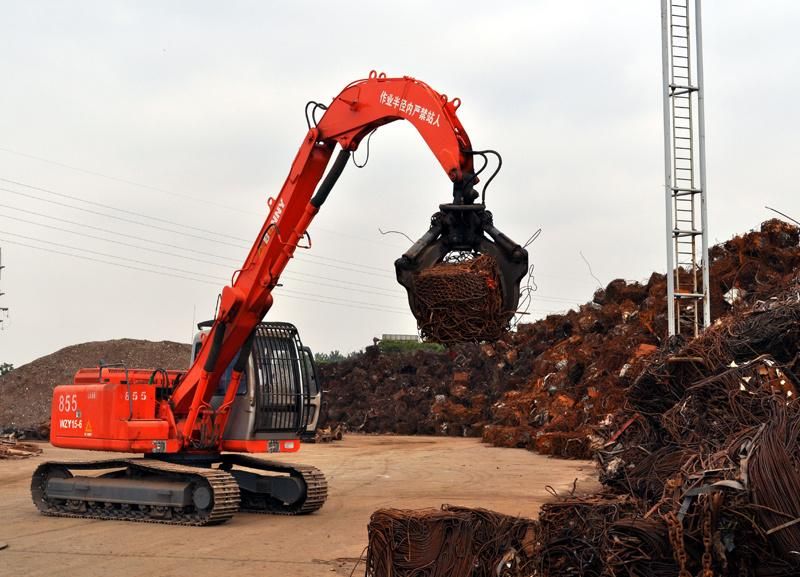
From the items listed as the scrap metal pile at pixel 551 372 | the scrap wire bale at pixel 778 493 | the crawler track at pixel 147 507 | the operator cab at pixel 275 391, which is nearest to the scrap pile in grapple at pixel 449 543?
the scrap wire bale at pixel 778 493

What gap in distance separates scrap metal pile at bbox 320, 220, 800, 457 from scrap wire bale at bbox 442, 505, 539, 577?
5.32 metres

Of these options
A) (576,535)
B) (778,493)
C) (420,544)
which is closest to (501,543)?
(420,544)

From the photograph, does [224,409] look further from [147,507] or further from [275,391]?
[147,507]

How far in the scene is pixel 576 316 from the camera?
103ft

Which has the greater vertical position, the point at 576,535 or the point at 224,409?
the point at 224,409

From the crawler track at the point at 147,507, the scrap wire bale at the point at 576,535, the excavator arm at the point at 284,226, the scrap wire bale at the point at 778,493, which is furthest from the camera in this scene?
the crawler track at the point at 147,507

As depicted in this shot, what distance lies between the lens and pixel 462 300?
9.04 meters

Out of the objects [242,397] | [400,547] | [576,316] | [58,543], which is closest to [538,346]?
[576,316]

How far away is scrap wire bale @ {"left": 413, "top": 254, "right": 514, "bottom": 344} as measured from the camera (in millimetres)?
9031

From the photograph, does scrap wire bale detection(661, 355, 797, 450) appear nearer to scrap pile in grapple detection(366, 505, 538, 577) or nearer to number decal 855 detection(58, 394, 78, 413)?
scrap pile in grapple detection(366, 505, 538, 577)

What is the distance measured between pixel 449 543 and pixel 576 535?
1.15 meters

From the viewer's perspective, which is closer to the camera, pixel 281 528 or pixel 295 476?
pixel 281 528

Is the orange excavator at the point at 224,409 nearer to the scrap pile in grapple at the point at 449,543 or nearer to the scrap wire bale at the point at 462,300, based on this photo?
the scrap wire bale at the point at 462,300

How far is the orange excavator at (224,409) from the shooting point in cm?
1321
